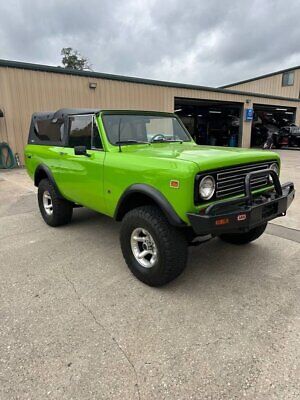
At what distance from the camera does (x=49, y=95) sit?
11422 millimetres

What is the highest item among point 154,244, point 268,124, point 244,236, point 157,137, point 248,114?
point 248,114

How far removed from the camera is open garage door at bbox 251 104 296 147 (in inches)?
787

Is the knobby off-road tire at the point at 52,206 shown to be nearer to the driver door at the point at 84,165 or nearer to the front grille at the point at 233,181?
the driver door at the point at 84,165

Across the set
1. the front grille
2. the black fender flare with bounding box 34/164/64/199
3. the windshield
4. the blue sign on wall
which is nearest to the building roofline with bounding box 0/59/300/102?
the blue sign on wall

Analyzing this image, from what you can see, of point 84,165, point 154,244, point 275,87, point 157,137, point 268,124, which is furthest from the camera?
point 275,87

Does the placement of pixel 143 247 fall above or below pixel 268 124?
below

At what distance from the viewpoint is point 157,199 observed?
8.80 feet

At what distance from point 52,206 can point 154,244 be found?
2476 mm

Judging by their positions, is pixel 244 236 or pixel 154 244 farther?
pixel 244 236

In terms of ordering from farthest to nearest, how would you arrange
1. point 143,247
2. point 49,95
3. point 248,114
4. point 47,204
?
point 248,114 < point 49,95 < point 47,204 < point 143,247

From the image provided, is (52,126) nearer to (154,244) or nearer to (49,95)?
(154,244)

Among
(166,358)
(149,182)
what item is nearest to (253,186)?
(149,182)

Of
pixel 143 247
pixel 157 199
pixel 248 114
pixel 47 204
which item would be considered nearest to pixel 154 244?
pixel 143 247

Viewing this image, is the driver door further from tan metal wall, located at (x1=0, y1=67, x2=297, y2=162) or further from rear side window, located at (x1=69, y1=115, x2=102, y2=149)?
tan metal wall, located at (x1=0, y1=67, x2=297, y2=162)
